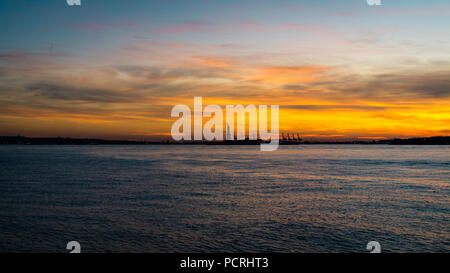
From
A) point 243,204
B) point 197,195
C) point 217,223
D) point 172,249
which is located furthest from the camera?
point 197,195

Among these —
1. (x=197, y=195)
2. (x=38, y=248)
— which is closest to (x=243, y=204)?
(x=197, y=195)

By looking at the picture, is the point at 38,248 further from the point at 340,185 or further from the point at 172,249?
the point at 340,185

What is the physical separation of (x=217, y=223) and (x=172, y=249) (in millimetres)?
4145

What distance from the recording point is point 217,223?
17531 millimetres

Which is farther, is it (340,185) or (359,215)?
(340,185)

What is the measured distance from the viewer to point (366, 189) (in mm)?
30547
